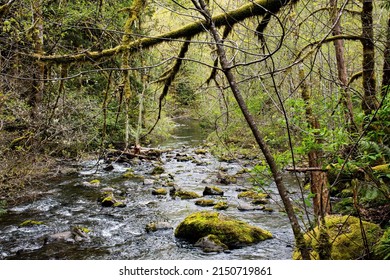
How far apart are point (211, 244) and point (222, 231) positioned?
0.38 metres

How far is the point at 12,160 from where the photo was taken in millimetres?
6648

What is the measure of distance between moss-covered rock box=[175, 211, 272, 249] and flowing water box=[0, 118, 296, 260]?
0.17m

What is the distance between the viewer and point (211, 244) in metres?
6.13

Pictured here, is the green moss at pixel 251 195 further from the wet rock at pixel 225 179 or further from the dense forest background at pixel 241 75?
the dense forest background at pixel 241 75

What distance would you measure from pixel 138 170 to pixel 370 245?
10416 mm

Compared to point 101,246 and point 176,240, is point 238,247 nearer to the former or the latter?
point 176,240

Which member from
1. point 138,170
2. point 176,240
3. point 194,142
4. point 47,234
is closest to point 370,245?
point 176,240

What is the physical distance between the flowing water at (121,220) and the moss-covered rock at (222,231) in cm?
17

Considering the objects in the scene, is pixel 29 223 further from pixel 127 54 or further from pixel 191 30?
pixel 191 30

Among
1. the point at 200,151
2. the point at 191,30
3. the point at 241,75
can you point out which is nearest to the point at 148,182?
the point at 200,151

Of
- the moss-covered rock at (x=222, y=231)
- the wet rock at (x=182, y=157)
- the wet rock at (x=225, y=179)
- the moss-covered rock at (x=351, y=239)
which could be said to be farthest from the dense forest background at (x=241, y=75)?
the wet rock at (x=182, y=157)

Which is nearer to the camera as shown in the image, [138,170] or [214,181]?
[214,181]

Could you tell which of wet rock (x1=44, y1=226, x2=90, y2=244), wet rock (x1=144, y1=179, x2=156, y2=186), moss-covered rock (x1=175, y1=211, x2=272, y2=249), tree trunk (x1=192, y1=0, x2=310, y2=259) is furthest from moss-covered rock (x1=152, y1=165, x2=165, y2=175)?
tree trunk (x1=192, y1=0, x2=310, y2=259)
